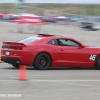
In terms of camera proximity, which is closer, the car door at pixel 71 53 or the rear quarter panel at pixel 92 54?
the car door at pixel 71 53

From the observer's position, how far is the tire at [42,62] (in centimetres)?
1502

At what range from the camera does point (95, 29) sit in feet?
160

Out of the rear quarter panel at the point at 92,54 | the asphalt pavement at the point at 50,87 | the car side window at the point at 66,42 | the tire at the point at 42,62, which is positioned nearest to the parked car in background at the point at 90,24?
the rear quarter panel at the point at 92,54

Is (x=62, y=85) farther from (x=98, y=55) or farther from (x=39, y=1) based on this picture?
(x=39, y=1)

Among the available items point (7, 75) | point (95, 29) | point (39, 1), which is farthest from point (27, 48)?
point (39, 1)

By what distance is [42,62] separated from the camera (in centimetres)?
1514

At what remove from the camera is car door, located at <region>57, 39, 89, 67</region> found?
15516 mm

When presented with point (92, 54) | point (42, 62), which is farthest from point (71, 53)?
point (42, 62)

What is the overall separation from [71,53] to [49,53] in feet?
3.11

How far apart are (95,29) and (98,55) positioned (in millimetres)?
32972

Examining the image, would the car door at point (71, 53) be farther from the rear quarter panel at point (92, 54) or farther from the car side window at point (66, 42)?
the rear quarter panel at point (92, 54)

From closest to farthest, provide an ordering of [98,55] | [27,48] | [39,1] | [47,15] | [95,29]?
[27,48] → [98,55] → [95,29] → [39,1] → [47,15]

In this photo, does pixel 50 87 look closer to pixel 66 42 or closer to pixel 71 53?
pixel 71 53

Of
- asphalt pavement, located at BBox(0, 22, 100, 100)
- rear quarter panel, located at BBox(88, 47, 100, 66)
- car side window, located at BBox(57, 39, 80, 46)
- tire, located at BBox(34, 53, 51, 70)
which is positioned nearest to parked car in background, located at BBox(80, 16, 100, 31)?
rear quarter panel, located at BBox(88, 47, 100, 66)
